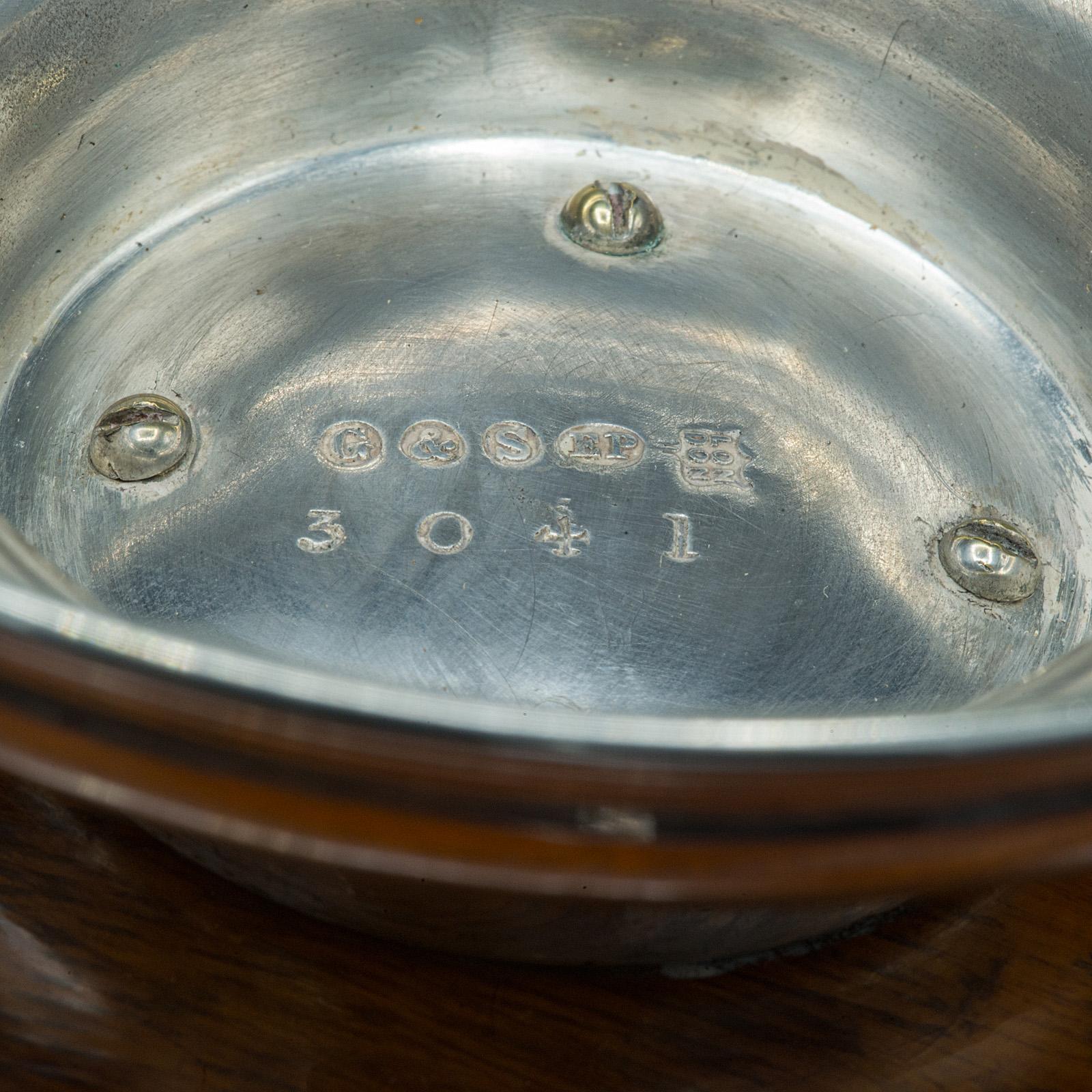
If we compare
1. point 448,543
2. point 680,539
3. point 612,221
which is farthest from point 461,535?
point 612,221

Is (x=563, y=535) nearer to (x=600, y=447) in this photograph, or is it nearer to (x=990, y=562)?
(x=600, y=447)

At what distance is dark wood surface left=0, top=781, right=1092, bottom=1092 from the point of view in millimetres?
507

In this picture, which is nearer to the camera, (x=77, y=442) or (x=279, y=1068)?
(x=279, y=1068)

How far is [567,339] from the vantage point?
0.80m

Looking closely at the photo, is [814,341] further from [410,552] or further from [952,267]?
[410,552]

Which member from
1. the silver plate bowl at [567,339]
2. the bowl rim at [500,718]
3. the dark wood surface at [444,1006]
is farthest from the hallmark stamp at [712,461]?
the bowl rim at [500,718]

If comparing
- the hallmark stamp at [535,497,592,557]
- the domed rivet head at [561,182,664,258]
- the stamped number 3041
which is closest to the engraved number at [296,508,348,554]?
the stamped number 3041

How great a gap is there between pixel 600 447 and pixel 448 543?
0.11m

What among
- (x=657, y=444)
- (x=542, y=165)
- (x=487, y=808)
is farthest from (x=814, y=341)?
(x=487, y=808)

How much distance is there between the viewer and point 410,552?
0.70 metres

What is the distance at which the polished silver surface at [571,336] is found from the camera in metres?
0.68

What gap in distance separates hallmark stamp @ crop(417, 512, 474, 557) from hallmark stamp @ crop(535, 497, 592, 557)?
4 centimetres

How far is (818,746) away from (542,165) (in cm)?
66

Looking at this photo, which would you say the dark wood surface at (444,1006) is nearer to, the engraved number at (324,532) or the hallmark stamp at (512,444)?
the engraved number at (324,532)
